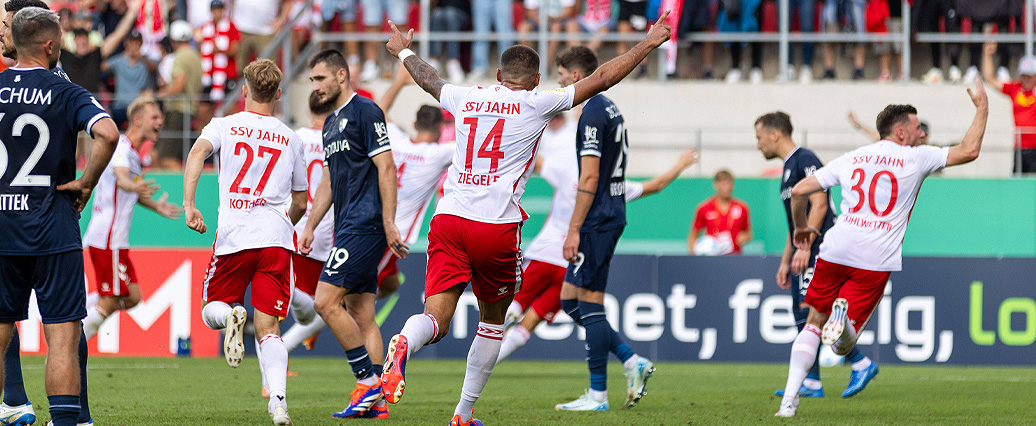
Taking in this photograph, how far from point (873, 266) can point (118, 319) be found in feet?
28.2

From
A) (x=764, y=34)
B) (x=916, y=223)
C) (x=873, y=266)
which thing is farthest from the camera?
(x=764, y=34)

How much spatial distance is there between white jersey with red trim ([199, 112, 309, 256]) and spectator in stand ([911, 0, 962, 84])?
43.5 ft

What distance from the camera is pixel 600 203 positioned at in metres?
8.05

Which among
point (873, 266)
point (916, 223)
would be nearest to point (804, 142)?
point (916, 223)

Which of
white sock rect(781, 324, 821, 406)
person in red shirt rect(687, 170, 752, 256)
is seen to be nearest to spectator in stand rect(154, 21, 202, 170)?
person in red shirt rect(687, 170, 752, 256)

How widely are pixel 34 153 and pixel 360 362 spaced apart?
101 inches

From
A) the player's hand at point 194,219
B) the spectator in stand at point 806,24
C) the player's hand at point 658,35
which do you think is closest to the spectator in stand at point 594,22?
the spectator in stand at point 806,24

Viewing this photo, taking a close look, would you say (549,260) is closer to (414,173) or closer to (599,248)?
(414,173)

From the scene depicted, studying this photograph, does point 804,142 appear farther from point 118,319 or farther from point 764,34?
point 118,319

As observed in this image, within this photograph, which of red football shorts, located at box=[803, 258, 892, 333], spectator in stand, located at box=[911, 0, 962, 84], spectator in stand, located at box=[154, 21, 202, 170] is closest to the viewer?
red football shorts, located at box=[803, 258, 892, 333]

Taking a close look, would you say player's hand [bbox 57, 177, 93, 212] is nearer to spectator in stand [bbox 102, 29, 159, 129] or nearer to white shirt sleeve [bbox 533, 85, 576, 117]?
white shirt sleeve [bbox 533, 85, 576, 117]

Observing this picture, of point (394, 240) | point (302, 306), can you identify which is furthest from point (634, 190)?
point (394, 240)

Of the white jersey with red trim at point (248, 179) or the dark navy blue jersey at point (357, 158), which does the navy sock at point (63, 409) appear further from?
the dark navy blue jersey at point (357, 158)

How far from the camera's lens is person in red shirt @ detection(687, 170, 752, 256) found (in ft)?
49.1
